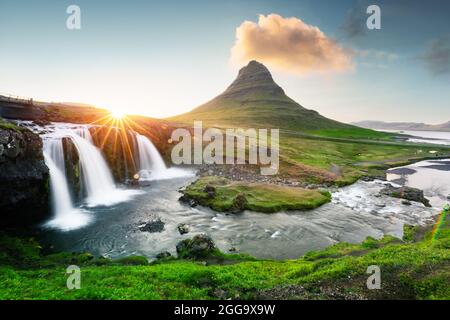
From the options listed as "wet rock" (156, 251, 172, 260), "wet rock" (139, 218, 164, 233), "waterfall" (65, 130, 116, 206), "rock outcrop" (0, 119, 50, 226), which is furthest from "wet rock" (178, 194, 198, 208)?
"rock outcrop" (0, 119, 50, 226)

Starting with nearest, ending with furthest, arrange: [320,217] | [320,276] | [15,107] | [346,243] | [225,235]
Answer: [320,276] → [346,243] → [225,235] → [320,217] → [15,107]

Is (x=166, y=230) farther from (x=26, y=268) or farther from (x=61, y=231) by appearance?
(x=26, y=268)

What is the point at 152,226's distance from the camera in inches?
1395

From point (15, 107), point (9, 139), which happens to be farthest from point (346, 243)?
point (15, 107)

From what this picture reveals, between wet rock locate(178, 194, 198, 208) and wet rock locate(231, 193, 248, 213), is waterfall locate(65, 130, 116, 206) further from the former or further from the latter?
wet rock locate(231, 193, 248, 213)

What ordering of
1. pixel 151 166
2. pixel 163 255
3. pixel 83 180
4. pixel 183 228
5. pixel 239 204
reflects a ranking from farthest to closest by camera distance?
A: pixel 151 166 < pixel 83 180 < pixel 239 204 < pixel 183 228 < pixel 163 255

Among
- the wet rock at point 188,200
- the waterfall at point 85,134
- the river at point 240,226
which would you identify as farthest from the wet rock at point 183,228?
the waterfall at point 85,134

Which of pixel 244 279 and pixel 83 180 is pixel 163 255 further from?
pixel 83 180

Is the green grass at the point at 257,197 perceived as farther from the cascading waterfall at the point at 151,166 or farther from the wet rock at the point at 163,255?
the wet rock at the point at 163,255

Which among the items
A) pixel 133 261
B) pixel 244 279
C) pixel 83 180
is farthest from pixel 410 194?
pixel 83 180

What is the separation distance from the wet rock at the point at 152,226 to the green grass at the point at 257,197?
34.2 feet

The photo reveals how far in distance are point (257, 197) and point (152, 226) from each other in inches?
816
